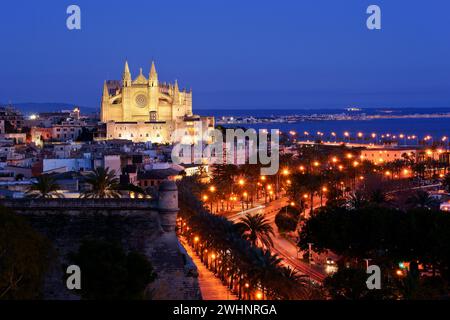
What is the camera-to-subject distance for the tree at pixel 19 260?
1805cm

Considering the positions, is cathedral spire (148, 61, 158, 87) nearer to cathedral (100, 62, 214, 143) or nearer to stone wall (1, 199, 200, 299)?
cathedral (100, 62, 214, 143)

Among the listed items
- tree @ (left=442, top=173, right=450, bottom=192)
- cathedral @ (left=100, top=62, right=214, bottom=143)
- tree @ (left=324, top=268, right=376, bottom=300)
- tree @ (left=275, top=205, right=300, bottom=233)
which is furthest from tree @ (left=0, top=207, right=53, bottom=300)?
cathedral @ (left=100, top=62, right=214, bottom=143)

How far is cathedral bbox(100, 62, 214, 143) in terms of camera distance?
94.3 metres

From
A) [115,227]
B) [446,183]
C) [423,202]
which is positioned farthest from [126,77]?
[115,227]

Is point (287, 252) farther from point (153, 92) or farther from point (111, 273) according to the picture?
point (153, 92)

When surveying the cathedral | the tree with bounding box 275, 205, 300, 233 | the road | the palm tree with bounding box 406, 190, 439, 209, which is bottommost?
the road

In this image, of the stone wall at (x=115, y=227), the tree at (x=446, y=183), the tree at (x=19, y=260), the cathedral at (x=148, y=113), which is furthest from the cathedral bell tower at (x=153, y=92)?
the tree at (x=19, y=260)

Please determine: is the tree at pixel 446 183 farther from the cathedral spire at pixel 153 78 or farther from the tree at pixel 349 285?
the cathedral spire at pixel 153 78

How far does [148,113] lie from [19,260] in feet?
270

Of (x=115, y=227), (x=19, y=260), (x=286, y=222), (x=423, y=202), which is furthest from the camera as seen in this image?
(x=286, y=222)

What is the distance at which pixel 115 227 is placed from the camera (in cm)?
2314

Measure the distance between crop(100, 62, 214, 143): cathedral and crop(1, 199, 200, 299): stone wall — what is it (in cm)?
6989

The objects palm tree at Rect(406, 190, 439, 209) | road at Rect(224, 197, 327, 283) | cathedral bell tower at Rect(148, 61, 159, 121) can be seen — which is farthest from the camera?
cathedral bell tower at Rect(148, 61, 159, 121)
